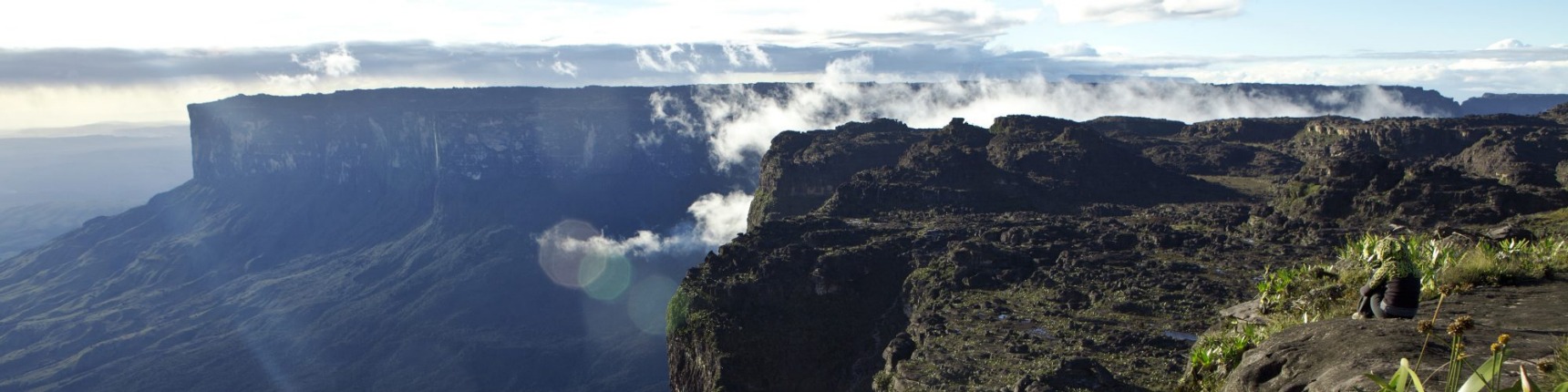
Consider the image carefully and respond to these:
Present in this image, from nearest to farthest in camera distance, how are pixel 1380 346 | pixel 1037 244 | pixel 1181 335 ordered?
pixel 1380 346
pixel 1181 335
pixel 1037 244

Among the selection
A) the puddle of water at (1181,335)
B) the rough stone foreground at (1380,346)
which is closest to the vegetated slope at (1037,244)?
the puddle of water at (1181,335)

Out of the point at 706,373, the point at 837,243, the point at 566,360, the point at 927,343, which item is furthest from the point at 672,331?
the point at 566,360

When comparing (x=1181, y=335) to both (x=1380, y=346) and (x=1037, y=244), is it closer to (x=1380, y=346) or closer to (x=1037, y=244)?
(x=1037, y=244)

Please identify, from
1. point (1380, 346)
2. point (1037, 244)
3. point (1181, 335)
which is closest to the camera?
point (1380, 346)

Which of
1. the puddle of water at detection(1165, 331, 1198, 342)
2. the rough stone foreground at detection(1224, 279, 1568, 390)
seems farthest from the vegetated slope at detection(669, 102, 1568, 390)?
the rough stone foreground at detection(1224, 279, 1568, 390)

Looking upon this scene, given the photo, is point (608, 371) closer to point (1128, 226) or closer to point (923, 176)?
point (923, 176)

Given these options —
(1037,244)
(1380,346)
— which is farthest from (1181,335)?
(1380,346)
